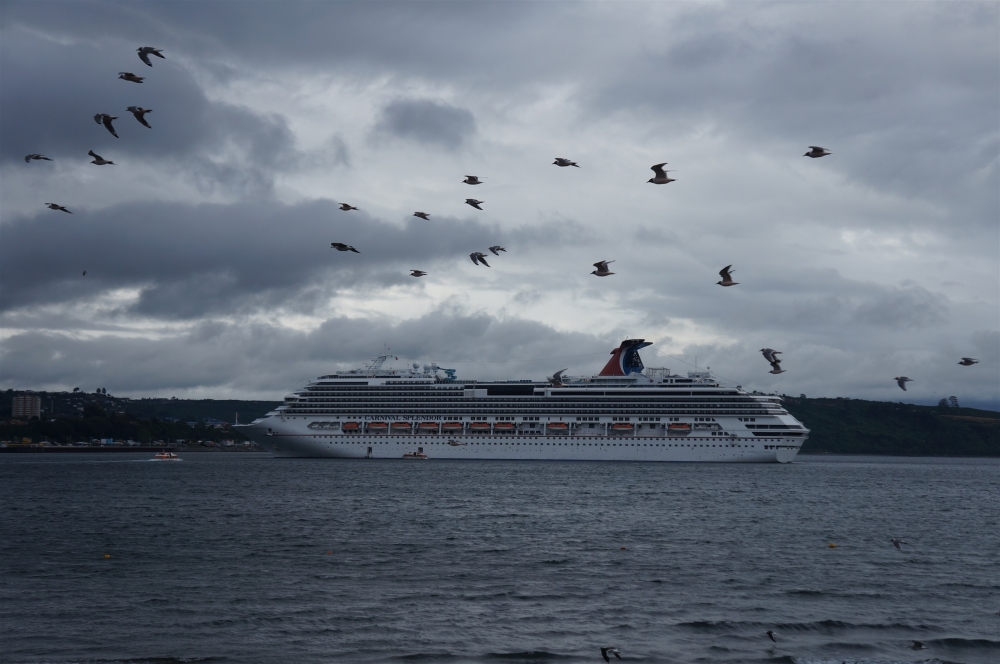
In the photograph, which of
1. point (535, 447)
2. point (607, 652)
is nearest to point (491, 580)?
point (607, 652)

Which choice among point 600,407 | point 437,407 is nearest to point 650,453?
point 600,407

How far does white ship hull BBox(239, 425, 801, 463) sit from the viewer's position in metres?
106

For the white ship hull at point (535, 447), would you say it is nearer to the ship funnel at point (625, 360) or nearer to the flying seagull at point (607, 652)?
the ship funnel at point (625, 360)

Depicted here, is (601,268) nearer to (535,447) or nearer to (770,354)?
(770,354)

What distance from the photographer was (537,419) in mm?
112438

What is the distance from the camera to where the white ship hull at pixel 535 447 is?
348 feet

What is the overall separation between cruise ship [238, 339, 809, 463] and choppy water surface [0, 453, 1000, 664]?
49862 mm

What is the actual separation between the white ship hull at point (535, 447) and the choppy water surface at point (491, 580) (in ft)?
163

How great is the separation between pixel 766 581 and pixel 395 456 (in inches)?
3526

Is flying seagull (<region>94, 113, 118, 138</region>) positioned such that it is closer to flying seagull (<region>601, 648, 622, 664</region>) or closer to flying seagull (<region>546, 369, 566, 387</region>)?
flying seagull (<region>601, 648, 622, 664</region>)

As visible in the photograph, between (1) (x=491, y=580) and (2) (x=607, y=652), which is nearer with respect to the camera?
(2) (x=607, y=652)

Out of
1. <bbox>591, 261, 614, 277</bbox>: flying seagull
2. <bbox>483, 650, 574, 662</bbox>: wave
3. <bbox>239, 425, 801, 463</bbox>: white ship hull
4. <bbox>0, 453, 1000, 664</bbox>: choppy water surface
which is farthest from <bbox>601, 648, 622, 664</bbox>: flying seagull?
<bbox>239, 425, 801, 463</bbox>: white ship hull

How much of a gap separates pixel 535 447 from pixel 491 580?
272 ft

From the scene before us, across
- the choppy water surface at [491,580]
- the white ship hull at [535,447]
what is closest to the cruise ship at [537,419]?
the white ship hull at [535,447]
